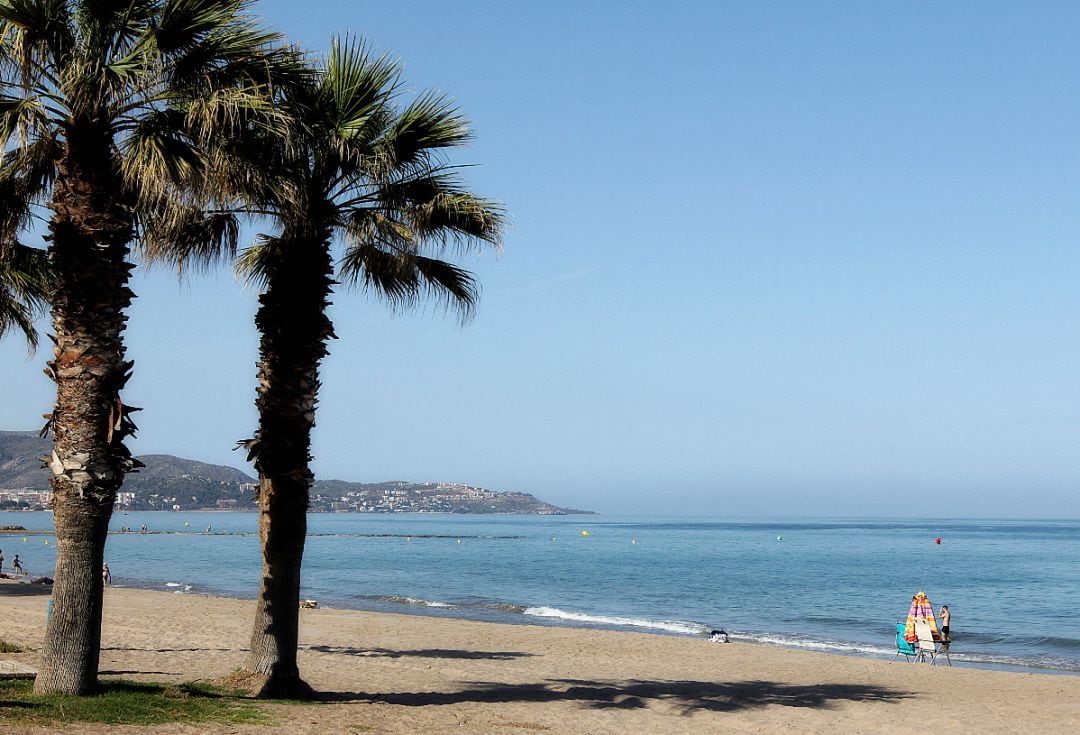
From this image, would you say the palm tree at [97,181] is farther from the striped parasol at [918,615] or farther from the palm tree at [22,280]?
the striped parasol at [918,615]

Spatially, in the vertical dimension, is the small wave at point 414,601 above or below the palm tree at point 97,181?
below

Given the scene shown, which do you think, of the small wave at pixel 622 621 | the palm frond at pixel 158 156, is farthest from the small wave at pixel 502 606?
the palm frond at pixel 158 156

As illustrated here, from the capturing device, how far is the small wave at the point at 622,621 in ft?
117

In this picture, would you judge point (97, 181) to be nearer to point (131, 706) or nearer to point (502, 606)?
point (131, 706)

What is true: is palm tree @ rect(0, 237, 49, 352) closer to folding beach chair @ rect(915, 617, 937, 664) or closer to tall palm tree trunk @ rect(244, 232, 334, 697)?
tall palm tree trunk @ rect(244, 232, 334, 697)

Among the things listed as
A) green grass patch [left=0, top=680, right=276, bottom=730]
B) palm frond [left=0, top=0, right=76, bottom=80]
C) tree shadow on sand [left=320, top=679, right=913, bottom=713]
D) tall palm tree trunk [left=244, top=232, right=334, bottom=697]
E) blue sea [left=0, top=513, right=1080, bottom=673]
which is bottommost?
blue sea [left=0, top=513, right=1080, bottom=673]

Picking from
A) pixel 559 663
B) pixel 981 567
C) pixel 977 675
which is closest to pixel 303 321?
pixel 559 663

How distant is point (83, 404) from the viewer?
10.6m

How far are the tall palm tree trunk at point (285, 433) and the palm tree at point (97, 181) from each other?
6.09ft

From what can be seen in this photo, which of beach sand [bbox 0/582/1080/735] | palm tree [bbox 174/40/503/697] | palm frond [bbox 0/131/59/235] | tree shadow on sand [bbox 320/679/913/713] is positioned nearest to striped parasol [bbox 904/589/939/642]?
beach sand [bbox 0/582/1080/735]

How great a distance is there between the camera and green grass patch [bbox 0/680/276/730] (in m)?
9.90

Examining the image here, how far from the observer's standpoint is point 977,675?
21859 millimetres

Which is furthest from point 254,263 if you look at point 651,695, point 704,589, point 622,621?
point 704,589

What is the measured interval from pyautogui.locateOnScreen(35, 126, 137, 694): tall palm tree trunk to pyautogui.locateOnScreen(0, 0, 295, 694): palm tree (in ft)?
0.05
